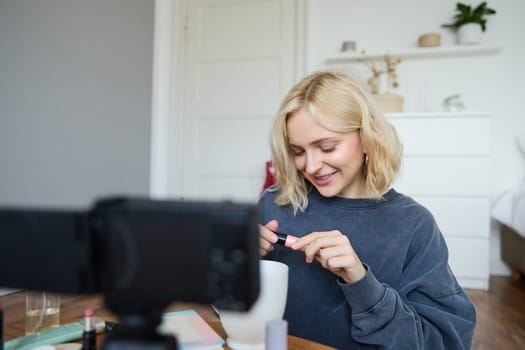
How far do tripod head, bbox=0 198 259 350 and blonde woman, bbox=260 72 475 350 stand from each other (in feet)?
1.42

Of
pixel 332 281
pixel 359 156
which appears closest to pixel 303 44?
pixel 359 156

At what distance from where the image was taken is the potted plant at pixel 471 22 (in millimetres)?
2910

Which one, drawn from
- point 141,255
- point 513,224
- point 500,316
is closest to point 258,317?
point 141,255

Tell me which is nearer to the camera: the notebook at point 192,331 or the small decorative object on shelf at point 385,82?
the notebook at point 192,331

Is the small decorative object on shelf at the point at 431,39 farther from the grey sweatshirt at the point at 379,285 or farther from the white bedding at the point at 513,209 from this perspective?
the grey sweatshirt at the point at 379,285

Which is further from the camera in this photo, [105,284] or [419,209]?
[419,209]

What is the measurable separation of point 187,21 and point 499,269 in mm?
3213

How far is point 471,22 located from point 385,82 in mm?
727

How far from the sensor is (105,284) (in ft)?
0.97

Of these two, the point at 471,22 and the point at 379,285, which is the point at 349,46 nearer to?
the point at 471,22

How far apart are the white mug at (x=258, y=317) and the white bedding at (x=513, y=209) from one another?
2.44 metres

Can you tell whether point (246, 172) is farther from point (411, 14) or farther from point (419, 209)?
point (419, 209)

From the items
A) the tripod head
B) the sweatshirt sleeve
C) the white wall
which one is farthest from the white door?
the tripod head

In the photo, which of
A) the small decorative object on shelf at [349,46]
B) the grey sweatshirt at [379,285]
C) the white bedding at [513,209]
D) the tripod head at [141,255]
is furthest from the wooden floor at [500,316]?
the small decorative object on shelf at [349,46]
